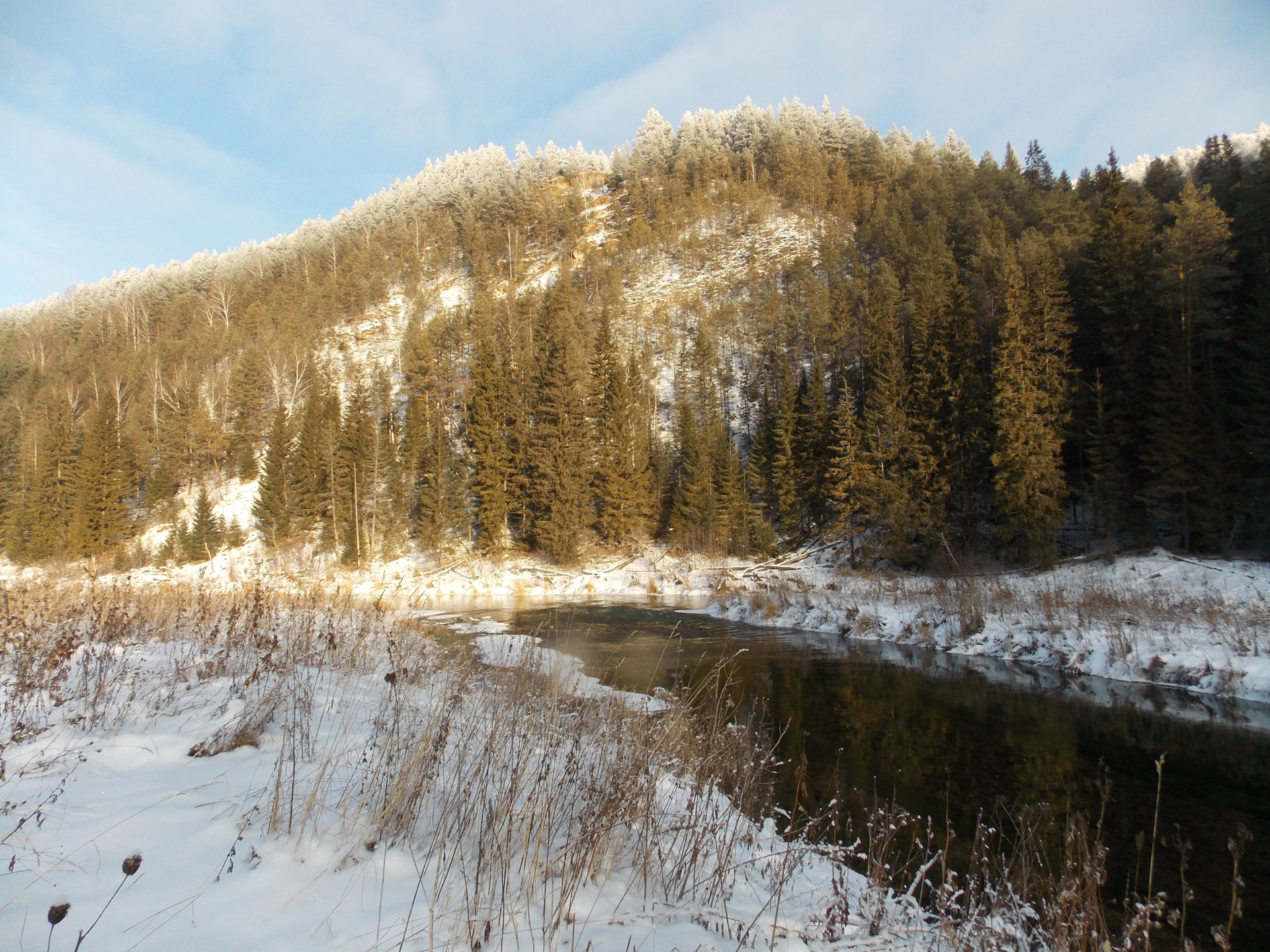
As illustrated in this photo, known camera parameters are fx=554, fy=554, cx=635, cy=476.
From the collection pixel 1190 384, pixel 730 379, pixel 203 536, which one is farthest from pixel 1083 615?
pixel 203 536

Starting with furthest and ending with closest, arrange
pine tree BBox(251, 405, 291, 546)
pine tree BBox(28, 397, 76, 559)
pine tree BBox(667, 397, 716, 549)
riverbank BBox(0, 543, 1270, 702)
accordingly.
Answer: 1. pine tree BBox(28, 397, 76, 559)
2. pine tree BBox(251, 405, 291, 546)
3. pine tree BBox(667, 397, 716, 549)
4. riverbank BBox(0, 543, 1270, 702)

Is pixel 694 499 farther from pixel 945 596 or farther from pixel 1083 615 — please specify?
pixel 1083 615

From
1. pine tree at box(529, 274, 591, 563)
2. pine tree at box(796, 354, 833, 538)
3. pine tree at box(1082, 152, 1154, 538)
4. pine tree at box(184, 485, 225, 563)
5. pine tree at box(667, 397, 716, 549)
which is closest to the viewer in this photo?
pine tree at box(1082, 152, 1154, 538)

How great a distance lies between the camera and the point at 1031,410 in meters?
26.6

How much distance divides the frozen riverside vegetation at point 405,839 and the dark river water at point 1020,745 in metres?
0.94

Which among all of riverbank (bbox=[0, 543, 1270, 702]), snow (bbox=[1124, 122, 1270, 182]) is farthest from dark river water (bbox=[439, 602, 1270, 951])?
snow (bbox=[1124, 122, 1270, 182])

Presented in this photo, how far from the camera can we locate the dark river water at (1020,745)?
17.6 feet

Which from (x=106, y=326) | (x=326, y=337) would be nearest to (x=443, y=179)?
(x=326, y=337)

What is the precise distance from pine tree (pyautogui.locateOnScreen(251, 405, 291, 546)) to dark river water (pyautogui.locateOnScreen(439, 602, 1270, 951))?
33878 mm

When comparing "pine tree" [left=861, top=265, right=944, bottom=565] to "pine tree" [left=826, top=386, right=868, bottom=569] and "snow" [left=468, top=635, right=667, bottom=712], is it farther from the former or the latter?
"snow" [left=468, top=635, right=667, bottom=712]

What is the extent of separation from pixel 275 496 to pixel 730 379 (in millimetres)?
38679

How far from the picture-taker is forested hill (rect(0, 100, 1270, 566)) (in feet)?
86.5

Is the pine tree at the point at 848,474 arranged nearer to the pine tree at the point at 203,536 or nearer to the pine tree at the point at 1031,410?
the pine tree at the point at 1031,410

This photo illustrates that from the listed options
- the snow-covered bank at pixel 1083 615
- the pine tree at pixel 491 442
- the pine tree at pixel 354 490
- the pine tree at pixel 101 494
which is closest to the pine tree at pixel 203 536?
the pine tree at pixel 101 494
